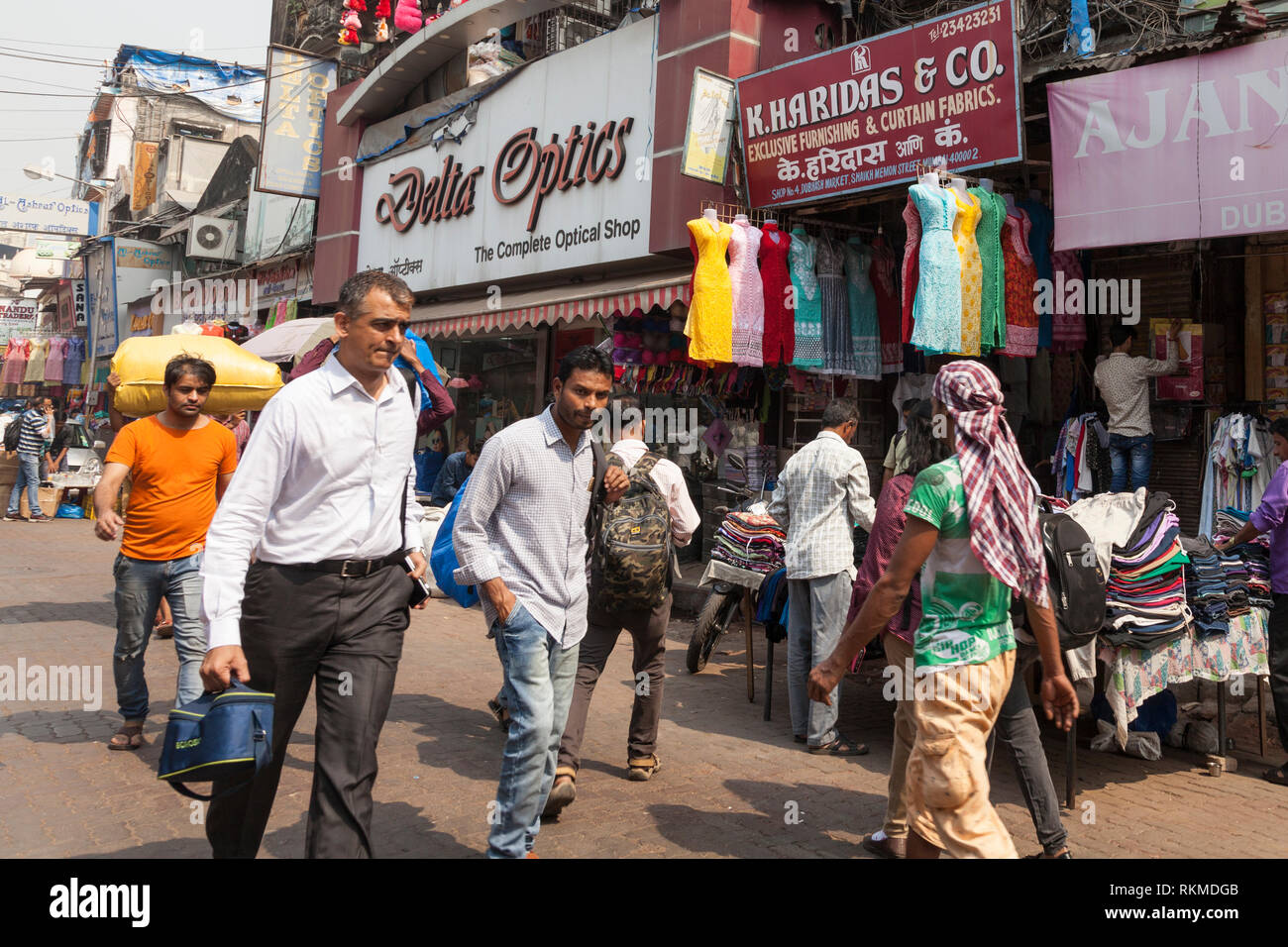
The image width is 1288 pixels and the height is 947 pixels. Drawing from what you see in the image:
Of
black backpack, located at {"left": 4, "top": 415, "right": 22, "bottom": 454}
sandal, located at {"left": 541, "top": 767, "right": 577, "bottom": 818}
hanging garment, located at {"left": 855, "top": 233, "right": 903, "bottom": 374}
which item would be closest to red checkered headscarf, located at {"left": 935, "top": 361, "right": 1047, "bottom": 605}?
sandal, located at {"left": 541, "top": 767, "right": 577, "bottom": 818}

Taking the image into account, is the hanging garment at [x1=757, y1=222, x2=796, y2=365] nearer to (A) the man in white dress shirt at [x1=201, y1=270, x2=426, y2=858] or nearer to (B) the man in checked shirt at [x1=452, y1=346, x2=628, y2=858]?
(B) the man in checked shirt at [x1=452, y1=346, x2=628, y2=858]

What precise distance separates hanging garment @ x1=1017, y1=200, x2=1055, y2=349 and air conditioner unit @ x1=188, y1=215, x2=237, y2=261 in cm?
1951

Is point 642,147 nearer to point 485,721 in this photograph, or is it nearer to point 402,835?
point 485,721

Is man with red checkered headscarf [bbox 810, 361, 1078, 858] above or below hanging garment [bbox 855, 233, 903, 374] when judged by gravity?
below

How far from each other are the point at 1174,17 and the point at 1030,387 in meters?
3.21

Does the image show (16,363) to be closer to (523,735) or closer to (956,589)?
(523,735)

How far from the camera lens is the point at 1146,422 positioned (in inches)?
321

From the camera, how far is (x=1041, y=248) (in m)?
8.16

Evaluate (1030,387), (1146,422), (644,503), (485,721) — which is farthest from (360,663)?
(1030,387)

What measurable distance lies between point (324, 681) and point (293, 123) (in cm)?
1647

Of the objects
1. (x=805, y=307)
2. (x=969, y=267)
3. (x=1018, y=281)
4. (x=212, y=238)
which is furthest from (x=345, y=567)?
(x=212, y=238)

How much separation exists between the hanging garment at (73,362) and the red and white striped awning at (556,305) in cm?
2461

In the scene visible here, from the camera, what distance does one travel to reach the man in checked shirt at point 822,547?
5.92 m

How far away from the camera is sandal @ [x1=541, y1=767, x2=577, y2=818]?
4.49m
